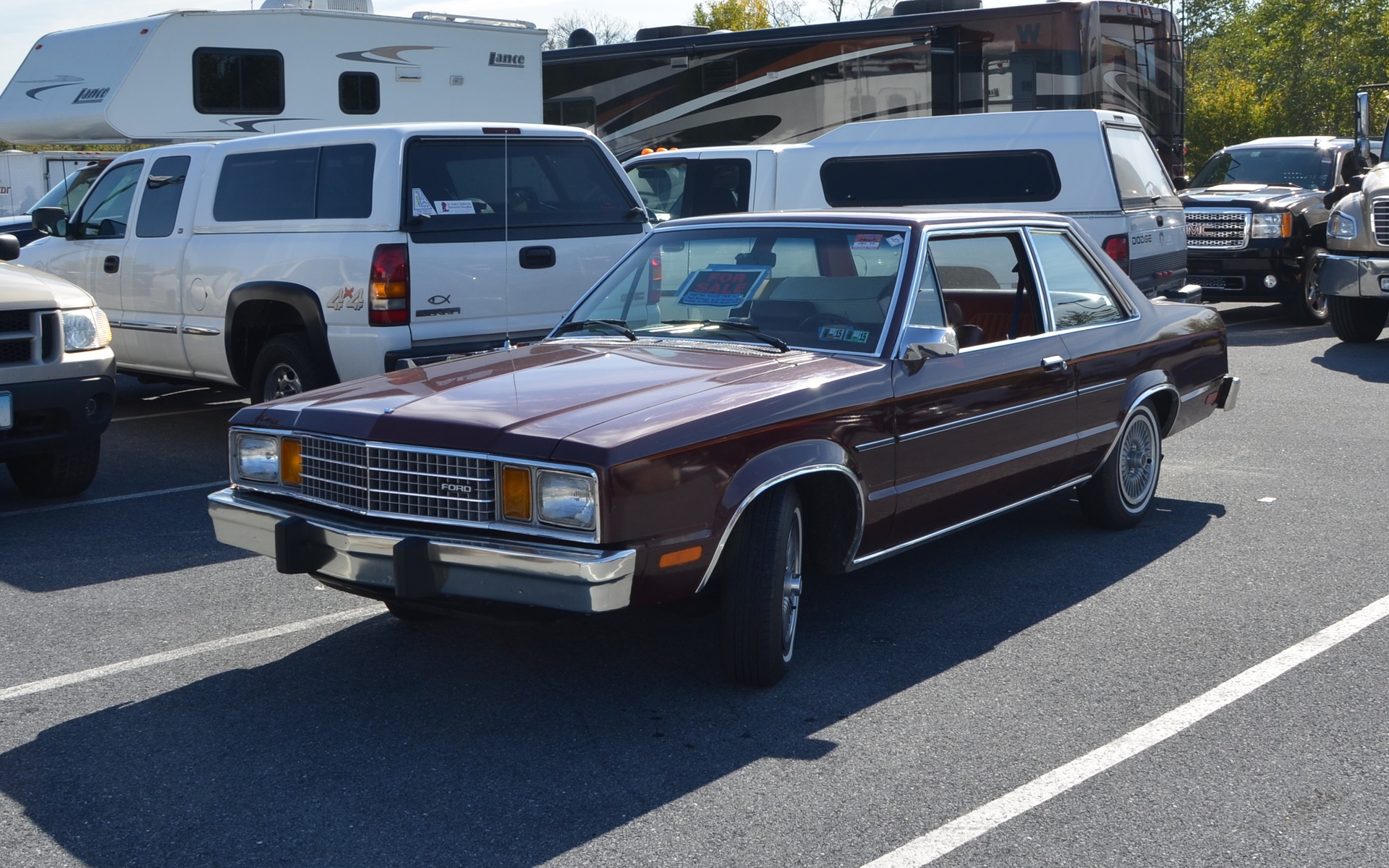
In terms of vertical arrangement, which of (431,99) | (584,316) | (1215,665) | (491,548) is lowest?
(1215,665)

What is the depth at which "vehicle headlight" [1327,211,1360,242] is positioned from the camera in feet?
42.0

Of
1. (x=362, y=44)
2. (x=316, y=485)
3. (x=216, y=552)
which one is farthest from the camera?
(x=362, y=44)

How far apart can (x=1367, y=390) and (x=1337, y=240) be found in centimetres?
287

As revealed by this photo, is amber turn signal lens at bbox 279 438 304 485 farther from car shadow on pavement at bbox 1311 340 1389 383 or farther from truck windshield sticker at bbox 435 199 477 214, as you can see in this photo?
car shadow on pavement at bbox 1311 340 1389 383

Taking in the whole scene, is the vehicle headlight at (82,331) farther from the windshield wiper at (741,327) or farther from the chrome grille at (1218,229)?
the chrome grille at (1218,229)

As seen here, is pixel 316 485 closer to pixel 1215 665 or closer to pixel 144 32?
pixel 1215 665

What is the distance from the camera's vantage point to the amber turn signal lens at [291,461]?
455 cm

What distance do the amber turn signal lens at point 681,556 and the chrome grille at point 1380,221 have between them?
10.7m

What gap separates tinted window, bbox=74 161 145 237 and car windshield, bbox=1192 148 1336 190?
12309 mm

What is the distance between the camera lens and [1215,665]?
15.4 feet

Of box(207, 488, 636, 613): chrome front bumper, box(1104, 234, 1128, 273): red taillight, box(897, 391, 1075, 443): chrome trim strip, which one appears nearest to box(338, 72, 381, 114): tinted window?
box(1104, 234, 1128, 273): red taillight

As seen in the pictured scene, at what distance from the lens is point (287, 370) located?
8.20 m

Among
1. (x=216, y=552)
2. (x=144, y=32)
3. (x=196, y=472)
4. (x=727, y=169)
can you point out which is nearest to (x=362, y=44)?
(x=144, y=32)

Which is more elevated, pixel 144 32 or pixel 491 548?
pixel 144 32
